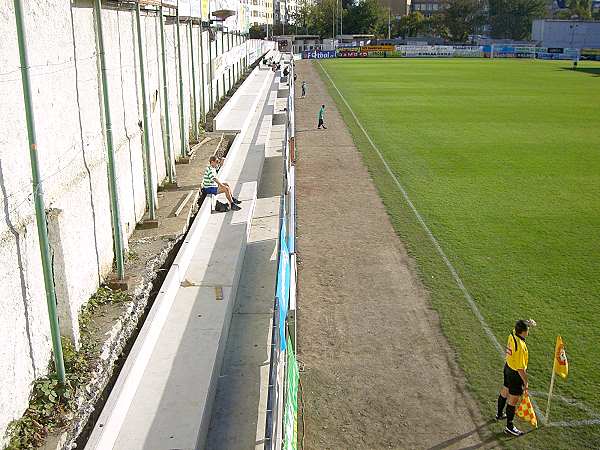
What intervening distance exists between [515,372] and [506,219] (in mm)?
8371

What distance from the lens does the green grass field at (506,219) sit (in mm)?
8742

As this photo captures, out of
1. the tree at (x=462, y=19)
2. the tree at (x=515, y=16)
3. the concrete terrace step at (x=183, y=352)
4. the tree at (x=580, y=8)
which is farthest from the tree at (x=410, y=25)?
the concrete terrace step at (x=183, y=352)

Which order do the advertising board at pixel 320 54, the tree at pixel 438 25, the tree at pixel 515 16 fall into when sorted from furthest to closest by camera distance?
the tree at pixel 438 25 < the tree at pixel 515 16 < the advertising board at pixel 320 54

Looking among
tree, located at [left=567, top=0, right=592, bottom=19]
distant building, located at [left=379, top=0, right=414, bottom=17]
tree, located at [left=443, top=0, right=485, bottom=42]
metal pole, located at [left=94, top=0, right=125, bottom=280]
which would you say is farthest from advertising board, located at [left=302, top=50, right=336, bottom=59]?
distant building, located at [left=379, top=0, right=414, bottom=17]

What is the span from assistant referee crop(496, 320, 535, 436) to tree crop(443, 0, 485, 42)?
112160mm

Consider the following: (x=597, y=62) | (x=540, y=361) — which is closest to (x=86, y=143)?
(x=540, y=361)

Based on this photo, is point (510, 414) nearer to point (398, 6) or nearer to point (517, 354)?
point (517, 354)

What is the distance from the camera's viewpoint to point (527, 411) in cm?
728

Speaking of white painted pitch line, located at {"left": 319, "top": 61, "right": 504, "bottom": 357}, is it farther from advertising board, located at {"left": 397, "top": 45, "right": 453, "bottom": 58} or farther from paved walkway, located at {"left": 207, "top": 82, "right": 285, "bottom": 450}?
advertising board, located at {"left": 397, "top": 45, "right": 453, "bottom": 58}

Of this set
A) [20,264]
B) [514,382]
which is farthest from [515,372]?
[20,264]

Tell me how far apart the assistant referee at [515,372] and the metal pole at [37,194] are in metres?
4.92

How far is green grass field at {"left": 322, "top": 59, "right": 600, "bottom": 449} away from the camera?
8.74 m

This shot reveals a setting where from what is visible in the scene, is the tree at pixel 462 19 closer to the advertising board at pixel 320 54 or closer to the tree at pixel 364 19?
the tree at pixel 364 19

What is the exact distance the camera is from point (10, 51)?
6898 millimetres
